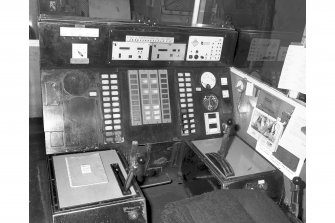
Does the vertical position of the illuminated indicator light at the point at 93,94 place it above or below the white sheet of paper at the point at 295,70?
below

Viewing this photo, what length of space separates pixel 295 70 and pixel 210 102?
1.64 feet

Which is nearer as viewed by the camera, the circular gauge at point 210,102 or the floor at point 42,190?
the floor at point 42,190

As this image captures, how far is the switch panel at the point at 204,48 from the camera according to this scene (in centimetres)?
157

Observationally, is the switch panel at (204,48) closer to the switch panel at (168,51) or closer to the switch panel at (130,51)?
the switch panel at (168,51)

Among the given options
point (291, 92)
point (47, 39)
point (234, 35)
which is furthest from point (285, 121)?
point (47, 39)

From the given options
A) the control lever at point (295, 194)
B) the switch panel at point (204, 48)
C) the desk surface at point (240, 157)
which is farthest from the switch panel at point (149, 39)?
the control lever at point (295, 194)

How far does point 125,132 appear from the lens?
4.82ft

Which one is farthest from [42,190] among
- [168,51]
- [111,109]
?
[168,51]

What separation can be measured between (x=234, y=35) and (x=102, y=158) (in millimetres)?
921

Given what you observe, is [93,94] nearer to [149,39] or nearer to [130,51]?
[130,51]

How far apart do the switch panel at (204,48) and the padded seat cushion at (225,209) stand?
853 millimetres

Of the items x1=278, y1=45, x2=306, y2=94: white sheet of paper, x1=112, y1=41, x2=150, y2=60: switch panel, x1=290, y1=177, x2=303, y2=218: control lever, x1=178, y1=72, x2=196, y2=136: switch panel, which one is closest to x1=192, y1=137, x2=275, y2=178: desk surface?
x1=178, y1=72, x2=196, y2=136: switch panel

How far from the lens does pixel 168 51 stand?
1538mm

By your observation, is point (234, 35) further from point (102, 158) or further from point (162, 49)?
point (102, 158)
